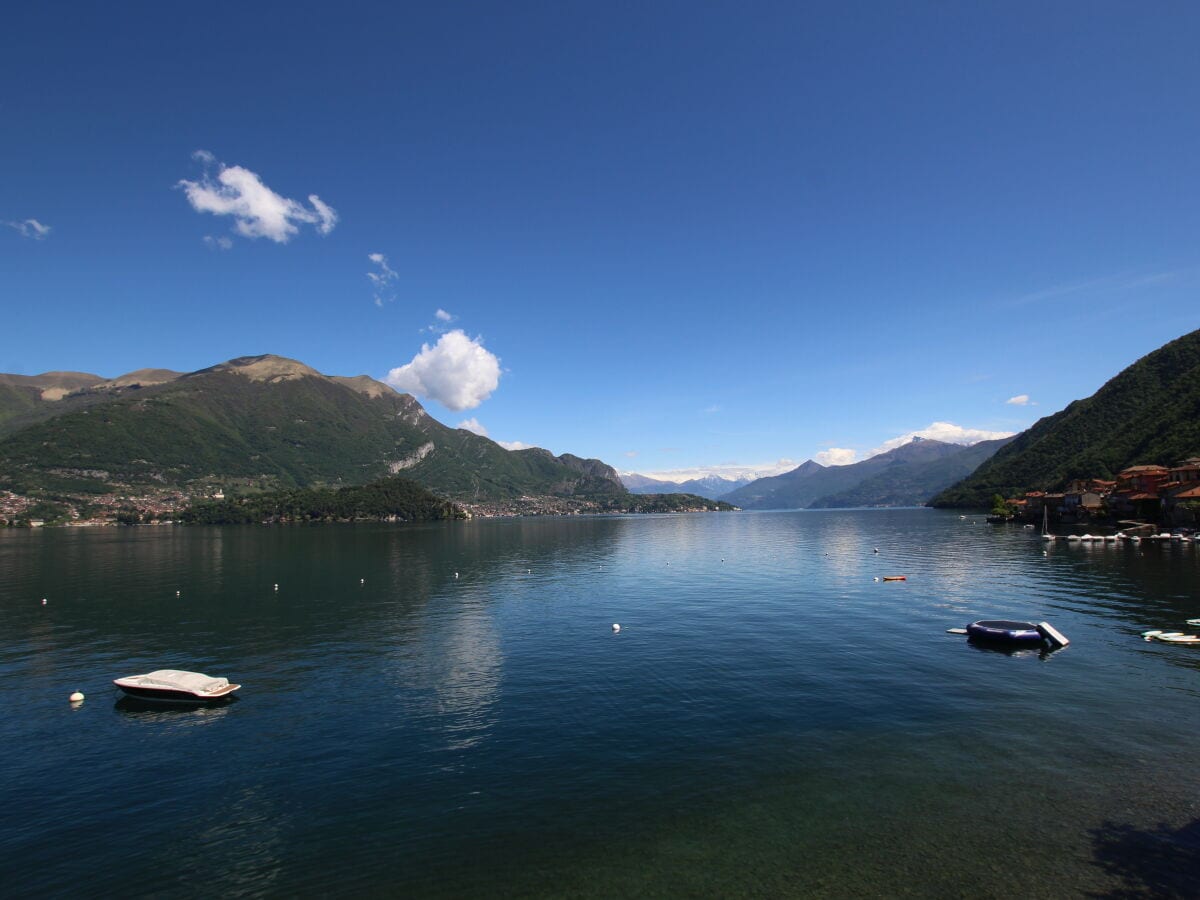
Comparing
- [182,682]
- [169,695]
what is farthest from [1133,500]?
[169,695]

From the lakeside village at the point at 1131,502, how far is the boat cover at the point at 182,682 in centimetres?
16466

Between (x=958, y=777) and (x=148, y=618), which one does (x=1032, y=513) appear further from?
(x=148, y=618)

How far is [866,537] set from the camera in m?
153

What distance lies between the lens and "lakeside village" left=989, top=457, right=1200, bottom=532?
114 m

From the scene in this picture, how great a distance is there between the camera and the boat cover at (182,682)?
32.2 meters

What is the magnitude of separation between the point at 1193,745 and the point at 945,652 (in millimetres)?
16352

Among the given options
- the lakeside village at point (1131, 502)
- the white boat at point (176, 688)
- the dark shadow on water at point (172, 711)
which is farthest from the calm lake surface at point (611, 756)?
the lakeside village at point (1131, 502)

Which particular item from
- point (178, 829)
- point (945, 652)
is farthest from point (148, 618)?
point (945, 652)

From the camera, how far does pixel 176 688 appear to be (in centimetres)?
3209

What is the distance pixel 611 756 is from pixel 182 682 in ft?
89.2

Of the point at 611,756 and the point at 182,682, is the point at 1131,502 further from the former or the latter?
the point at 182,682

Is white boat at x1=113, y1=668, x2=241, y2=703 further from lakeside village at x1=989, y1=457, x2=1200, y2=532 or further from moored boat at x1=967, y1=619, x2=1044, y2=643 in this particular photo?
lakeside village at x1=989, y1=457, x2=1200, y2=532

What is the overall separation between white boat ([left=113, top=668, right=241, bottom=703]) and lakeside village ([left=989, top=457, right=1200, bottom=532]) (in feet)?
540

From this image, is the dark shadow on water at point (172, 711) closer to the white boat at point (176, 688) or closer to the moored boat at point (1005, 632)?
the white boat at point (176, 688)
